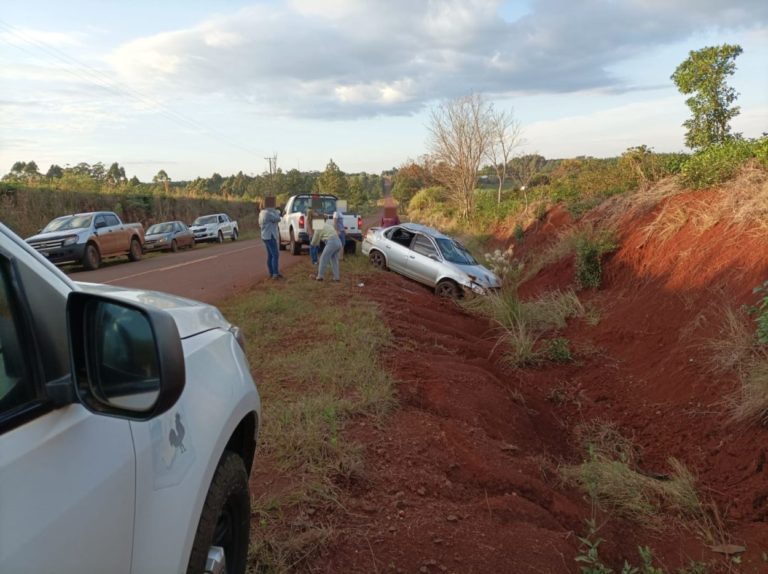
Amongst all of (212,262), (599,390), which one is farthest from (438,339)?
(212,262)

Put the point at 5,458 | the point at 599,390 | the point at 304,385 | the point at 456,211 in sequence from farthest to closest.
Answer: the point at 456,211 → the point at 599,390 → the point at 304,385 → the point at 5,458

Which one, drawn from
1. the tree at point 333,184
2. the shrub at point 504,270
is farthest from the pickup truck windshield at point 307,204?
the tree at point 333,184

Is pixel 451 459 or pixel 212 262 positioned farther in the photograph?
pixel 212 262

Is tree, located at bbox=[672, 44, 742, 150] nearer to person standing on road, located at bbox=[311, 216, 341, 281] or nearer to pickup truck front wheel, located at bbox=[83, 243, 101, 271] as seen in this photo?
person standing on road, located at bbox=[311, 216, 341, 281]

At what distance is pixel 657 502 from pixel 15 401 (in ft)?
15.3

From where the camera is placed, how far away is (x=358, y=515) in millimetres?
3703

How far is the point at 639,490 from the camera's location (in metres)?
4.82

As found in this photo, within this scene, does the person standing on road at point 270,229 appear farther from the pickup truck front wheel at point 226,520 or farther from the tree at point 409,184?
the tree at point 409,184

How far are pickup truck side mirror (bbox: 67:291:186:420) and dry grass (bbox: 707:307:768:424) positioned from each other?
5.33 metres

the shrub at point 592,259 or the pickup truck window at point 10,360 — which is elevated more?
the pickup truck window at point 10,360

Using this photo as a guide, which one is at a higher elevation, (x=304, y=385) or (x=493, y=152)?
(x=493, y=152)

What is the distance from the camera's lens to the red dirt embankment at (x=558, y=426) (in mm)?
3609

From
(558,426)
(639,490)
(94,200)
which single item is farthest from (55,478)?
(94,200)

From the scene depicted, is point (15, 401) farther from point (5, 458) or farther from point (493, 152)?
point (493, 152)
